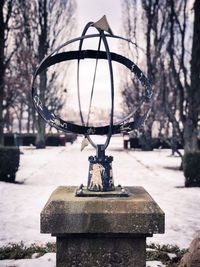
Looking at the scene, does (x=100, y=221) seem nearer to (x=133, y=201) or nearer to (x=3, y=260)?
(x=133, y=201)

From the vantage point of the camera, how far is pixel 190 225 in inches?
286

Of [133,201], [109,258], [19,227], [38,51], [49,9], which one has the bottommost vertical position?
[19,227]

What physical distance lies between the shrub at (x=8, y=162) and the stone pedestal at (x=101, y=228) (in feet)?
30.0

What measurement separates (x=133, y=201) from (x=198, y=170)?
907 centimetres

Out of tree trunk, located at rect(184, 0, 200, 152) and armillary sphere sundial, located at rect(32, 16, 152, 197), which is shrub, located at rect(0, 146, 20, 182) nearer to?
tree trunk, located at rect(184, 0, 200, 152)

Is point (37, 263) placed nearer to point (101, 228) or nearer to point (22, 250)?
point (22, 250)

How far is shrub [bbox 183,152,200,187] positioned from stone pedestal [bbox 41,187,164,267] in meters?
8.79

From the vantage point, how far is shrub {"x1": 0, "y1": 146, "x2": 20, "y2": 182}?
39.9 ft

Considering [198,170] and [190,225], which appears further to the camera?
[198,170]

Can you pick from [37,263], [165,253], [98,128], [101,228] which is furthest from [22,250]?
[101,228]

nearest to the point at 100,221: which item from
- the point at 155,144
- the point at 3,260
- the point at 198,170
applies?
the point at 3,260

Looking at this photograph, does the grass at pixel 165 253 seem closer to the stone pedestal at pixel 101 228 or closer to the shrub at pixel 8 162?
the stone pedestal at pixel 101 228

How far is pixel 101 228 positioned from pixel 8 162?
9739 mm

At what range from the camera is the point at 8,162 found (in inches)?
488
